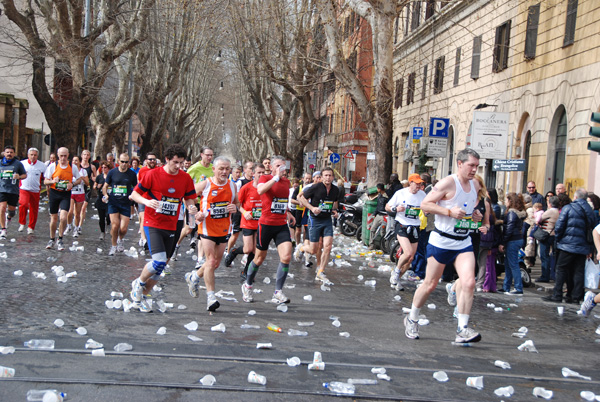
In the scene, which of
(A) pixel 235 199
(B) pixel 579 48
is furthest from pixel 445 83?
(A) pixel 235 199

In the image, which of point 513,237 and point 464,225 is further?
point 513,237

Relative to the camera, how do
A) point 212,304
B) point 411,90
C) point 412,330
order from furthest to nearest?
point 411,90 < point 212,304 < point 412,330

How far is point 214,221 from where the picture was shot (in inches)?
327

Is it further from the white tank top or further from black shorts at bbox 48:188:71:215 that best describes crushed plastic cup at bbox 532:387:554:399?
black shorts at bbox 48:188:71:215

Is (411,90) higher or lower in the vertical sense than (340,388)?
higher

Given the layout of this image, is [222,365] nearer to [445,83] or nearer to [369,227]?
[369,227]

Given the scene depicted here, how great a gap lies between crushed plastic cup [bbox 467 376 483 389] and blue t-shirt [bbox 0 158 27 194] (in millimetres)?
11723

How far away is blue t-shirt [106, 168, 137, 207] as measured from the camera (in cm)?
1303

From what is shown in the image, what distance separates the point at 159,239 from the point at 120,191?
17.9 ft

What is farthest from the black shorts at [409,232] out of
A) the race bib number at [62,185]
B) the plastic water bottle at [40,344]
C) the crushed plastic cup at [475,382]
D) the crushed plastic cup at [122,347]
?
the race bib number at [62,185]

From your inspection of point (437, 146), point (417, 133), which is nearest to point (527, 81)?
point (417, 133)

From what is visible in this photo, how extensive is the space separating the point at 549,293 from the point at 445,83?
739 inches

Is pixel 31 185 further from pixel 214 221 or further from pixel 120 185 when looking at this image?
pixel 214 221

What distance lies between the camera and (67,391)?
4883mm
